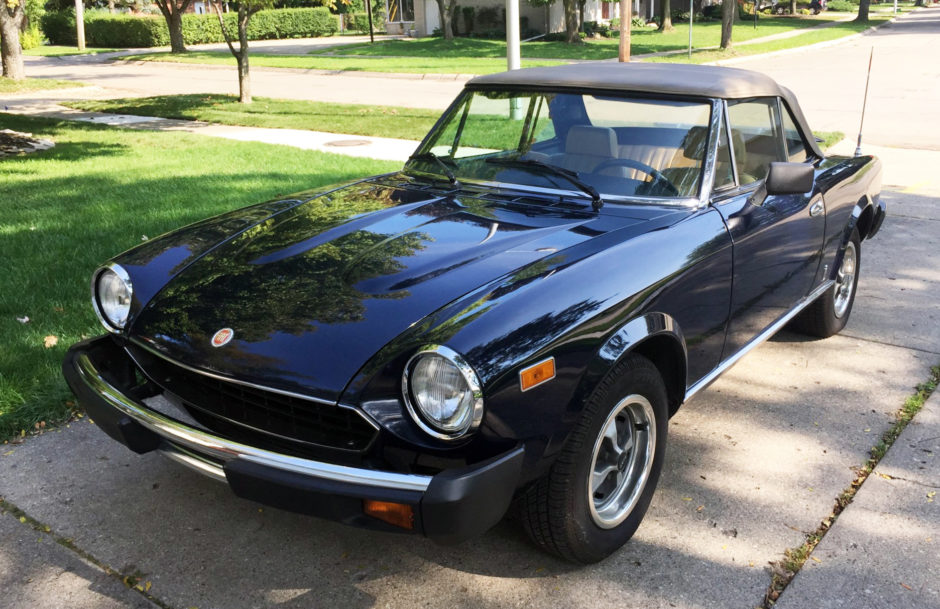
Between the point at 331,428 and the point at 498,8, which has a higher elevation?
the point at 498,8

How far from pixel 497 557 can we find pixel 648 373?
2.67 ft

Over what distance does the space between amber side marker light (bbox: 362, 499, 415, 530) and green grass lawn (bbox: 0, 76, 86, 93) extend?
19.2 metres

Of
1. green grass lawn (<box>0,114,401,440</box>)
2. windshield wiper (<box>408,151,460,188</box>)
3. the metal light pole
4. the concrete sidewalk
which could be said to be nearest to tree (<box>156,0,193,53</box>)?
the concrete sidewalk

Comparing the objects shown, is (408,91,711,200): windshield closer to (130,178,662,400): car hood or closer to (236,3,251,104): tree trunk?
(130,178,662,400): car hood

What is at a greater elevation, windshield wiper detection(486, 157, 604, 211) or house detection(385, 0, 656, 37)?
house detection(385, 0, 656, 37)

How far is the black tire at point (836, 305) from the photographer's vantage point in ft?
15.1

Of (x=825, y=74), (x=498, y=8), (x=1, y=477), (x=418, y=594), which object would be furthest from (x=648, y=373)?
(x=498, y=8)

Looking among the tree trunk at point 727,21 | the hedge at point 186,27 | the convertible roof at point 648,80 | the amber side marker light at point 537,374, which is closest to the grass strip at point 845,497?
the amber side marker light at point 537,374

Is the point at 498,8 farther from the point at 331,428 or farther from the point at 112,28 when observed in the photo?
the point at 331,428

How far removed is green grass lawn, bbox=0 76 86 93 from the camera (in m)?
18.2

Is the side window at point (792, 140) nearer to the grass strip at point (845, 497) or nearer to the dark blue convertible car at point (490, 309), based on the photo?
the dark blue convertible car at point (490, 309)

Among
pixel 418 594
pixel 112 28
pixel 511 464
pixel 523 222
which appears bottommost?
pixel 418 594

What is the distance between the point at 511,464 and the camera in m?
2.28

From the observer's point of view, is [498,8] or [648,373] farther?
[498,8]
